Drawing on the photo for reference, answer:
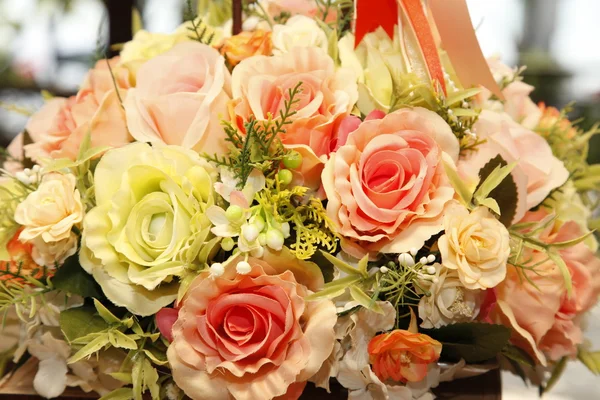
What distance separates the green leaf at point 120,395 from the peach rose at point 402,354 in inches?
9.2

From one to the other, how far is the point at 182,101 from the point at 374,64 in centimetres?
21

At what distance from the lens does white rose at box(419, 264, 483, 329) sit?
64cm

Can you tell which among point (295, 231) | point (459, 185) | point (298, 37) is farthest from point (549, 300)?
point (298, 37)

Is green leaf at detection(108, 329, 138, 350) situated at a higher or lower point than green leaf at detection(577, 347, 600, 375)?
higher

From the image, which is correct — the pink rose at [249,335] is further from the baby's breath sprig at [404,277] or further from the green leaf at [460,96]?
the green leaf at [460,96]

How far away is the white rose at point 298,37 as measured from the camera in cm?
77

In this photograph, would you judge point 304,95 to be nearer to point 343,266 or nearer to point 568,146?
point 343,266

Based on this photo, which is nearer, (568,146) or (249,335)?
(249,335)

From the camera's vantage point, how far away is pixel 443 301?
0.65 m

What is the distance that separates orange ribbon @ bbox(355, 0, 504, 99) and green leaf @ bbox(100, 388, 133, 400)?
0.44 meters

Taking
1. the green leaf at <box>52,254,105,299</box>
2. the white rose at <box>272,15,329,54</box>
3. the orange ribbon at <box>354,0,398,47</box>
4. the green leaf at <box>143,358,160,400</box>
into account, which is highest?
the orange ribbon at <box>354,0,398,47</box>

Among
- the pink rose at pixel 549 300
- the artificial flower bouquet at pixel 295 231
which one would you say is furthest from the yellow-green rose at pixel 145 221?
the pink rose at pixel 549 300

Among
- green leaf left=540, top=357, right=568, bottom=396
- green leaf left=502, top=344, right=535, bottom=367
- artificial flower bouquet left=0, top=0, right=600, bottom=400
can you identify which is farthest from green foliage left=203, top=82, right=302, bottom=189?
green leaf left=540, top=357, right=568, bottom=396

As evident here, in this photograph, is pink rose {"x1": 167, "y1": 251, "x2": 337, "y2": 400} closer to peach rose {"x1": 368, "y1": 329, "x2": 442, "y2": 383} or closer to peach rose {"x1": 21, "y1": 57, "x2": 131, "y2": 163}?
peach rose {"x1": 368, "y1": 329, "x2": 442, "y2": 383}
